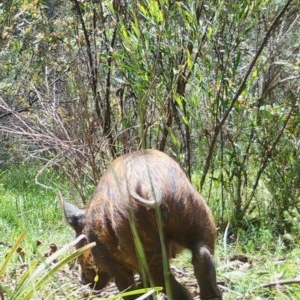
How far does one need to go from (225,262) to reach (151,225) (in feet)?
5.73

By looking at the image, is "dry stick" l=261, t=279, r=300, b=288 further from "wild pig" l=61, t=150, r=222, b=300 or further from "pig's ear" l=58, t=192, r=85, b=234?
"pig's ear" l=58, t=192, r=85, b=234

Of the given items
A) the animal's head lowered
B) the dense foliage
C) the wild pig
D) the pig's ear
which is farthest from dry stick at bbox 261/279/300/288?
the dense foliage

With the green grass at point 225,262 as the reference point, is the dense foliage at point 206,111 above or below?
above

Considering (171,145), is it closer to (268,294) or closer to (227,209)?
(227,209)

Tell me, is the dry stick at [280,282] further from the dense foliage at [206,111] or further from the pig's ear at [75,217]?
the dense foliage at [206,111]

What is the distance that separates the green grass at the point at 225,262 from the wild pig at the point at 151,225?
14.7 inches

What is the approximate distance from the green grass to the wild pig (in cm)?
37

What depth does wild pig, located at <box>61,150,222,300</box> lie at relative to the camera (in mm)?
4008

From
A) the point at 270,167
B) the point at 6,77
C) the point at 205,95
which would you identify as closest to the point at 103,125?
the point at 205,95

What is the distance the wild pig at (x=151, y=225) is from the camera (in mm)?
4008

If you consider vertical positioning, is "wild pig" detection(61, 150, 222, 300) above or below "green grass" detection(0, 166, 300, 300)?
above

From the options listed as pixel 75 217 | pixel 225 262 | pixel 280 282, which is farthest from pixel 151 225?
pixel 225 262

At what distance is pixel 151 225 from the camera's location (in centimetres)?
A: 400

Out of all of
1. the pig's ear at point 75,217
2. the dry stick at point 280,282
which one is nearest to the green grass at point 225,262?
the dry stick at point 280,282
